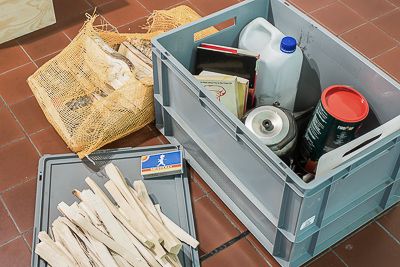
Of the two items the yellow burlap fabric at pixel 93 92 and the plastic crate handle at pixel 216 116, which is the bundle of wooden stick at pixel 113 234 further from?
the plastic crate handle at pixel 216 116

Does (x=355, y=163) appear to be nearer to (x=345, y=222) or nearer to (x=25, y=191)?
(x=345, y=222)

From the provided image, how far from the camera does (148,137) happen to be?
261 centimetres

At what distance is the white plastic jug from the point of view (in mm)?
2197

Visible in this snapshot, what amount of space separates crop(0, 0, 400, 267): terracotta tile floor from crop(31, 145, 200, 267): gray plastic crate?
0.07 m

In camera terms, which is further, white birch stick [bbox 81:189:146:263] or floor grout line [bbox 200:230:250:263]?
floor grout line [bbox 200:230:250:263]

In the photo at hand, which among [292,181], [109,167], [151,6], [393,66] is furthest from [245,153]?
[151,6]

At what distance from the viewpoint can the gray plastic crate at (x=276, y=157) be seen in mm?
1799

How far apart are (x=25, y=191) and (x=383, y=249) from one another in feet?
5.62

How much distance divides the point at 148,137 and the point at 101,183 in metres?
0.39

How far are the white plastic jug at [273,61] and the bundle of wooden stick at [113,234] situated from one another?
2.52 ft

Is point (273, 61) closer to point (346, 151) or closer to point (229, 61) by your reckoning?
point (229, 61)

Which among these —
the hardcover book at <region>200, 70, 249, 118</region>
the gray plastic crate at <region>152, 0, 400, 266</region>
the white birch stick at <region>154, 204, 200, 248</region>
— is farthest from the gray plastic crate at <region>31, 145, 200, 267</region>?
the hardcover book at <region>200, 70, 249, 118</region>

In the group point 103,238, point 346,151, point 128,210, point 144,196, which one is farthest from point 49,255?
point 346,151

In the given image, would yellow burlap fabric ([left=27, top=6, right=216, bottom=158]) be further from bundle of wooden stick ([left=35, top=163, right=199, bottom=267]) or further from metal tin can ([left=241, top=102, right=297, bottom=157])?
metal tin can ([left=241, top=102, right=297, bottom=157])
